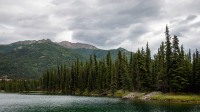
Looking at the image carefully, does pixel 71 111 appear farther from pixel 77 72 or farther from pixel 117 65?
pixel 77 72

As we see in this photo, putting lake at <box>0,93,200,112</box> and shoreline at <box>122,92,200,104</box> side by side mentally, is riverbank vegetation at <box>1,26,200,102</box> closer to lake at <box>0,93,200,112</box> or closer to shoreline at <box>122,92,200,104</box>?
shoreline at <box>122,92,200,104</box>

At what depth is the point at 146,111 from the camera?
67938 millimetres

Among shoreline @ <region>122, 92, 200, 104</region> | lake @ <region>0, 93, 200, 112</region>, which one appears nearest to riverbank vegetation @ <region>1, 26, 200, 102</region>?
shoreline @ <region>122, 92, 200, 104</region>

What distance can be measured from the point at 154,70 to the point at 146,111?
60301mm

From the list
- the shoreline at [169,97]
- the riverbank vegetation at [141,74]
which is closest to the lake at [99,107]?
the shoreline at [169,97]

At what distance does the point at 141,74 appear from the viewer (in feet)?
423

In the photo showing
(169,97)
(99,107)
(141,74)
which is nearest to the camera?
(99,107)

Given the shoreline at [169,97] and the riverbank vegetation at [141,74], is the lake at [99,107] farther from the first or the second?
the riverbank vegetation at [141,74]

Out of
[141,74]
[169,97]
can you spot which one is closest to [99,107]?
[169,97]

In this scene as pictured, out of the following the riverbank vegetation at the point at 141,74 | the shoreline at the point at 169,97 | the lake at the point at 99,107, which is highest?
the riverbank vegetation at the point at 141,74

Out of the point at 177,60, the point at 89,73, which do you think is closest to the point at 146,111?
the point at 177,60

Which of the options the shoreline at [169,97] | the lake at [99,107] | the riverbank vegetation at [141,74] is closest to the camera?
the lake at [99,107]

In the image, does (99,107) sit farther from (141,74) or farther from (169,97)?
(141,74)

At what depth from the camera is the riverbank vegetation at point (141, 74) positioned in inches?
4124
